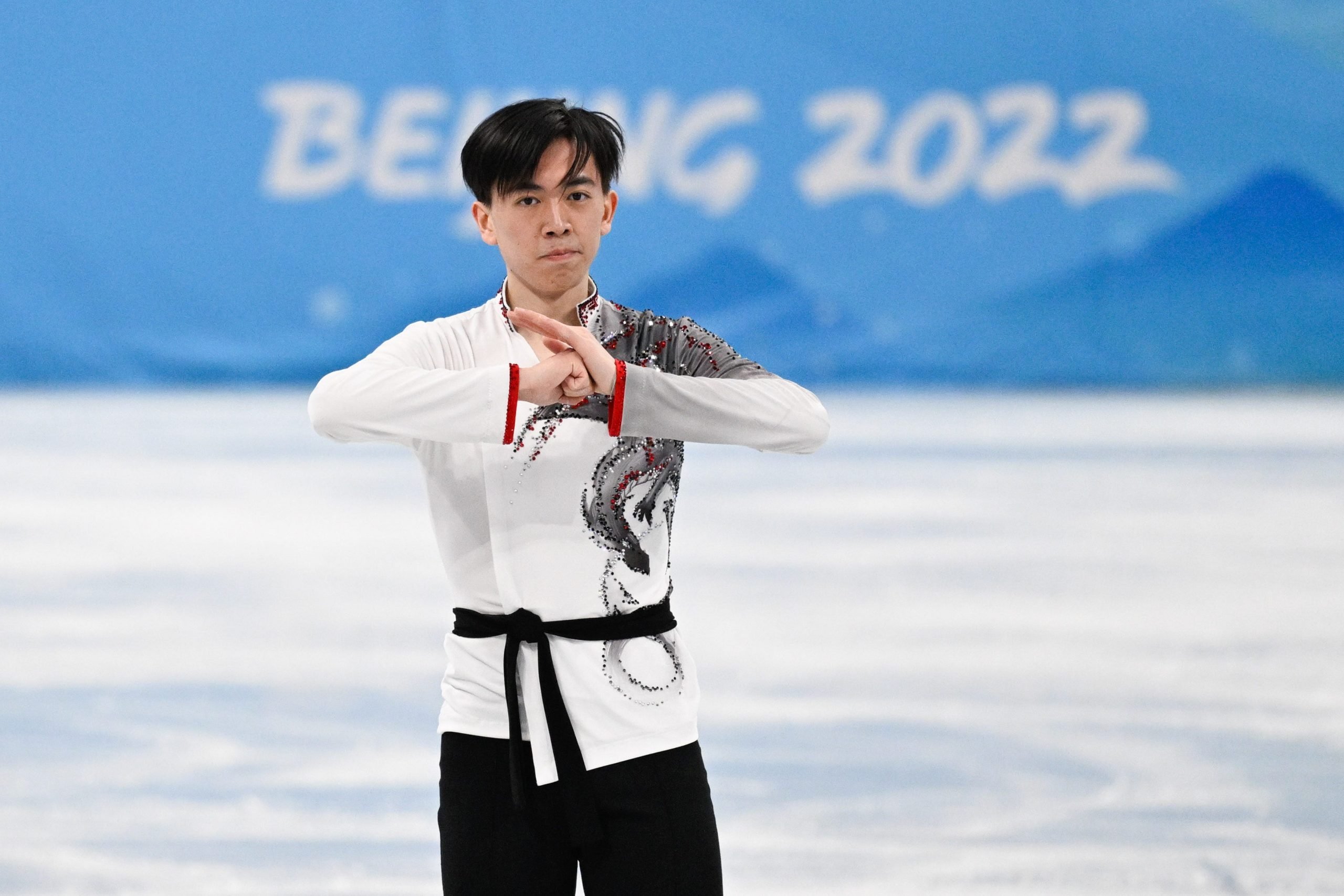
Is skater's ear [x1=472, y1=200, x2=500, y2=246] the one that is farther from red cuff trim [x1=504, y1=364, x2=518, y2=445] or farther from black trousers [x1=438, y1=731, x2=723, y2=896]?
black trousers [x1=438, y1=731, x2=723, y2=896]

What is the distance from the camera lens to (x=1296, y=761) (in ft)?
8.71

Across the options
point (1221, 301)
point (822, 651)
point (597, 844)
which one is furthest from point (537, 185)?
point (1221, 301)

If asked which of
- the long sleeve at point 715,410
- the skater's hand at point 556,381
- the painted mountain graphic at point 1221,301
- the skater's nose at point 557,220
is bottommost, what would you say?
the long sleeve at point 715,410

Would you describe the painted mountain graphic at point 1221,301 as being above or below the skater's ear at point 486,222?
above

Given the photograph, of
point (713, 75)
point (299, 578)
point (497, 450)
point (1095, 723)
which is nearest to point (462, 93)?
point (713, 75)

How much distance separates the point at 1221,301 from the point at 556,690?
4.26 meters

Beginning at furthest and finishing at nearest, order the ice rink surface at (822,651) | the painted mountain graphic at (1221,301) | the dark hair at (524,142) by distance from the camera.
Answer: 1. the painted mountain graphic at (1221,301)
2. the ice rink surface at (822,651)
3. the dark hair at (524,142)

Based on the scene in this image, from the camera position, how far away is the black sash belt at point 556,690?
1.42 meters

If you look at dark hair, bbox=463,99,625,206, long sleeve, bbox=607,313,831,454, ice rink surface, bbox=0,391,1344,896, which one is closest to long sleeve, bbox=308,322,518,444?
long sleeve, bbox=607,313,831,454

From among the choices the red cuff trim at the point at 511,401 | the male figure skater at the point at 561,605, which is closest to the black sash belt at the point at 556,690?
the male figure skater at the point at 561,605

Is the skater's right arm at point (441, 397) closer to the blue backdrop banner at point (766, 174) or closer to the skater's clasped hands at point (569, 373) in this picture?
the skater's clasped hands at point (569, 373)

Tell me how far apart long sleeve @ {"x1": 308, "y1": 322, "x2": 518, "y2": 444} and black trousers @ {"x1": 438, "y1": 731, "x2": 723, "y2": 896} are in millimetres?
323

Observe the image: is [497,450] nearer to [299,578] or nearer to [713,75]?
[299,578]

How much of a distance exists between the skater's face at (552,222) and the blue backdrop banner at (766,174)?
363cm
